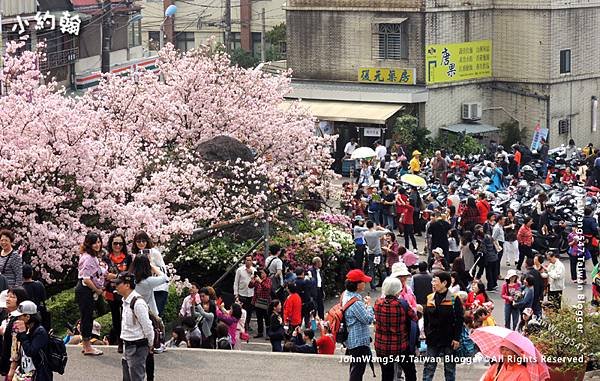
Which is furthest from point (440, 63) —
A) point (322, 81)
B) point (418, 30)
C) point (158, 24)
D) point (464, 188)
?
point (158, 24)

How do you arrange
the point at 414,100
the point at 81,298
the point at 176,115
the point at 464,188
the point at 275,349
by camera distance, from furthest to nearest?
the point at 414,100 → the point at 464,188 → the point at 176,115 → the point at 275,349 → the point at 81,298

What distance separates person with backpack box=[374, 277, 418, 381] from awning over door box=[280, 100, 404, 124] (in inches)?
1144

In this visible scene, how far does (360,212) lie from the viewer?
3262cm

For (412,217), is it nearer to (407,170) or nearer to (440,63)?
(407,170)

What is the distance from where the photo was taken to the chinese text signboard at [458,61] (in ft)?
152

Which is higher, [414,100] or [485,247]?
[414,100]

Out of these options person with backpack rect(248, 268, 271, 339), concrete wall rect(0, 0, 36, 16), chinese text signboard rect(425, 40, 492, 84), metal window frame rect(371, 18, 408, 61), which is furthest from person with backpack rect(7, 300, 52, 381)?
concrete wall rect(0, 0, 36, 16)

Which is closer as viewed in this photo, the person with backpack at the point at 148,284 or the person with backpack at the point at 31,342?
the person with backpack at the point at 31,342

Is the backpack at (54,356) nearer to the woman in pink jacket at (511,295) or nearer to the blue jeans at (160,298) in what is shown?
the blue jeans at (160,298)

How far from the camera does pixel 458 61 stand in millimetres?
47250

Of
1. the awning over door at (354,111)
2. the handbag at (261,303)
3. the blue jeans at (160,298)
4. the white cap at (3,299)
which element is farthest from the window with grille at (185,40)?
the white cap at (3,299)

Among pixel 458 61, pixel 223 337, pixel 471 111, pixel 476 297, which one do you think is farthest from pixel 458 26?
pixel 223 337

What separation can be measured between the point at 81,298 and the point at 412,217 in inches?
591

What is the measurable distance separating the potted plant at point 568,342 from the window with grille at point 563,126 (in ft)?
109
